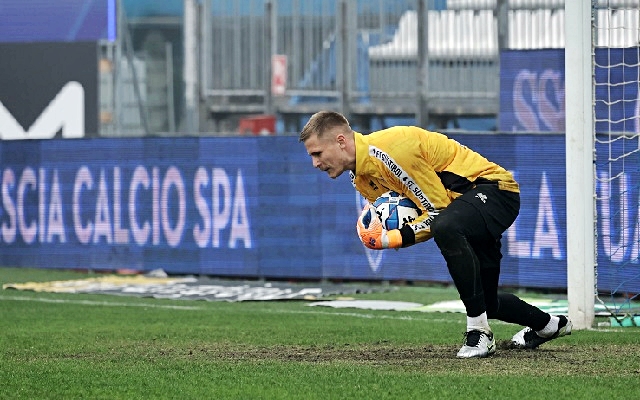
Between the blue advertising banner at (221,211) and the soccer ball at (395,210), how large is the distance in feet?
22.9

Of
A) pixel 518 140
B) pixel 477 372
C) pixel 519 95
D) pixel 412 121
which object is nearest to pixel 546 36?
pixel 412 121

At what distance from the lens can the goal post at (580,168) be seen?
1188 centimetres

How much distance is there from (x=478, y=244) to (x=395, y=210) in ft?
1.91

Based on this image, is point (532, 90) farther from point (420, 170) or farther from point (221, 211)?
point (420, 170)

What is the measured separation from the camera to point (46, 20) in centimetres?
2758

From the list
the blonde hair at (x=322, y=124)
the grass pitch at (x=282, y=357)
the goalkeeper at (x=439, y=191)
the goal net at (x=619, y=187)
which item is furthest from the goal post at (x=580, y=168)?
the blonde hair at (x=322, y=124)

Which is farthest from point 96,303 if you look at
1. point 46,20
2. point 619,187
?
point 46,20

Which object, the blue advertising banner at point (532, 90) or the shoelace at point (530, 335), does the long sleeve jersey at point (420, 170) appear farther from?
the blue advertising banner at point (532, 90)

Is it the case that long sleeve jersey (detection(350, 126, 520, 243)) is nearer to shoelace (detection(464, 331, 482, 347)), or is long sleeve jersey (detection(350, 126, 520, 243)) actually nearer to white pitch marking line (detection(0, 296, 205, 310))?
shoelace (detection(464, 331, 482, 347))

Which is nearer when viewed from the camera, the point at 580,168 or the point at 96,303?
the point at 580,168

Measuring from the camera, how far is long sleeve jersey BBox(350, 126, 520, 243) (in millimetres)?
9383

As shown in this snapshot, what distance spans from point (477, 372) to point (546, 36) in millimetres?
14274

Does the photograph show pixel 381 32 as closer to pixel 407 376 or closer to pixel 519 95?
pixel 519 95

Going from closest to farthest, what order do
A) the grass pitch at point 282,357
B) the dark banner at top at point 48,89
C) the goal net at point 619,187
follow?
the grass pitch at point 282,357 → the goal net at point 619,187 → the dark banner at top at point 48,89
